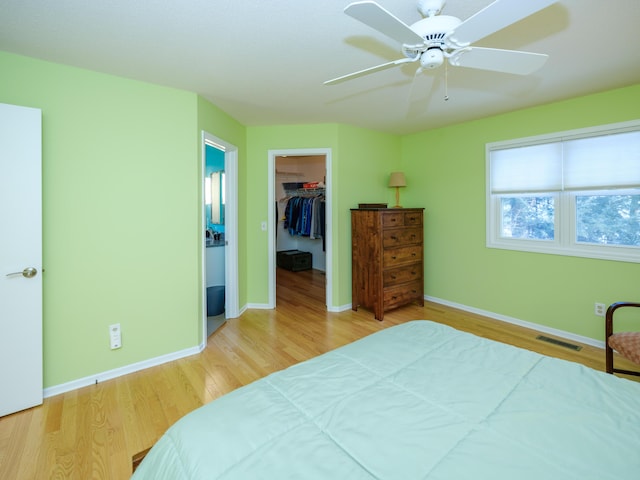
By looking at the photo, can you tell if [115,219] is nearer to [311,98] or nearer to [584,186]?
[311,98]

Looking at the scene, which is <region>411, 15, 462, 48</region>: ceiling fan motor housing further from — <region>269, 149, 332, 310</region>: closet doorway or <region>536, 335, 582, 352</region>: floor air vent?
<region>269, 149, 332, 310</region>: closet doorway


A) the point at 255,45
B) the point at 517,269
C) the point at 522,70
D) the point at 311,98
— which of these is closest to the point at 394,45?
the point at 522,70

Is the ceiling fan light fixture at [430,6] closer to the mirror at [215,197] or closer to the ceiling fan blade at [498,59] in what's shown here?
the ceiling fan blade at [498,59]

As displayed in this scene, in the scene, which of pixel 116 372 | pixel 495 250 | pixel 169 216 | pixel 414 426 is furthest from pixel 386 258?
pixel 116 372

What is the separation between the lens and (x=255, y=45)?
6.11 feet

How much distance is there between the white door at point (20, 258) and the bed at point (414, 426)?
161 centimetres

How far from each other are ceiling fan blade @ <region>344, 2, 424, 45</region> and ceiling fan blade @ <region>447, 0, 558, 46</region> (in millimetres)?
163

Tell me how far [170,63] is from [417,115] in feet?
8.03

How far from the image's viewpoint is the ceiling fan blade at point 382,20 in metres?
1.05

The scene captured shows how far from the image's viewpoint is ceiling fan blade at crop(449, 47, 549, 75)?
1432mm

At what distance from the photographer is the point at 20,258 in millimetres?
1894

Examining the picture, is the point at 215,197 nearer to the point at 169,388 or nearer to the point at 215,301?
the point at 215,301

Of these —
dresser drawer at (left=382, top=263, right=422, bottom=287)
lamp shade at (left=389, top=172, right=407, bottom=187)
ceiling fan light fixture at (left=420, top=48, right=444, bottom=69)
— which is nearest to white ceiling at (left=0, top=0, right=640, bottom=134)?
ceiling fan light fixture at (left=420, top=48, right=444, bottom=69)

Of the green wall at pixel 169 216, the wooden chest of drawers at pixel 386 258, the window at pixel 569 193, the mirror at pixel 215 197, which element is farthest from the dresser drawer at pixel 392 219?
the mirror at pixel 215 197
